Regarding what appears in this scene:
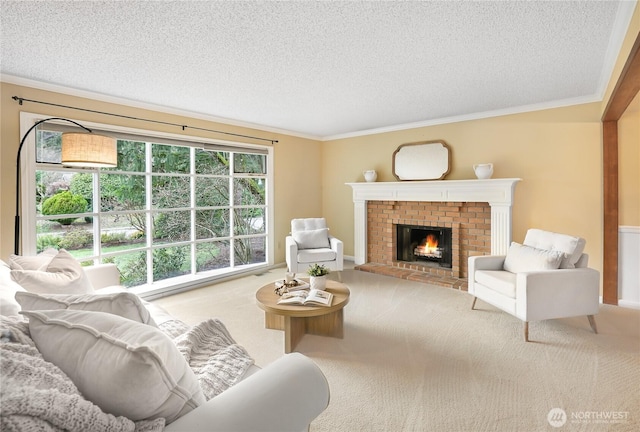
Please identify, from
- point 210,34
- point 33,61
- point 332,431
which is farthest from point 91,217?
point 332,431

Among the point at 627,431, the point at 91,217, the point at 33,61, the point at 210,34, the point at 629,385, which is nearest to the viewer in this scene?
the point at 627,431

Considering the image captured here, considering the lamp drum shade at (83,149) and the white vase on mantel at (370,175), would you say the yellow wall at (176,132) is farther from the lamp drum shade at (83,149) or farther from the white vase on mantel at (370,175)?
the white vase on mantel at (370,175)

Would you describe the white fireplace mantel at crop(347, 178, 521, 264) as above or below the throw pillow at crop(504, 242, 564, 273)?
above

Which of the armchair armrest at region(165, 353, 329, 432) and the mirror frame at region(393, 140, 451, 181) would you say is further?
the mirror frame at region(393, 140, 451, 181)

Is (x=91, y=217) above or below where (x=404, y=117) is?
below

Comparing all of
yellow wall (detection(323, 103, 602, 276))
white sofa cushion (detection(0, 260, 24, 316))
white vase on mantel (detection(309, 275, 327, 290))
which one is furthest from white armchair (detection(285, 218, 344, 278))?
white sofa cushion (detection(0, 260, 24, 316))

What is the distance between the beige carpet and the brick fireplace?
→ 1076 mm

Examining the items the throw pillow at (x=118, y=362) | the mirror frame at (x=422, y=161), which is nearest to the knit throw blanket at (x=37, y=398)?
the throw pillow at (x=118, y=362)

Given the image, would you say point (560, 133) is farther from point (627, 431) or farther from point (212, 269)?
point (212, 269)

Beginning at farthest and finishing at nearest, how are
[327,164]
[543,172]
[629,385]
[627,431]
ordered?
[327,164] → [543,172] → [629,385] → [627,431]

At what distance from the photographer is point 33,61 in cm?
268

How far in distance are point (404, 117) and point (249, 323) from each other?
3.39 meters

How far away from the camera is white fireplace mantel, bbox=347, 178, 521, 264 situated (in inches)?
163

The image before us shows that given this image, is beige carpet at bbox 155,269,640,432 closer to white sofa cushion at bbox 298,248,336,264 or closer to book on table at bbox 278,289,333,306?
book on table at bbox 278,289,333,306
